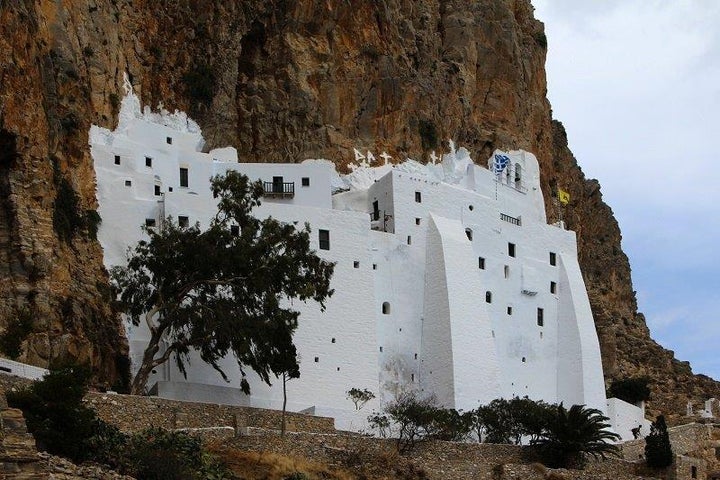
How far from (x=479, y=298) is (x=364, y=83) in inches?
448

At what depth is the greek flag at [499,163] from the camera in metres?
58.2

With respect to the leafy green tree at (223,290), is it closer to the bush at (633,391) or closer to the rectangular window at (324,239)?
the rectangular window at (324,239)

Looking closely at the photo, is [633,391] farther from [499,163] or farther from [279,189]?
[279,189]

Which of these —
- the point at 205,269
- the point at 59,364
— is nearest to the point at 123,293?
the point at 205,269

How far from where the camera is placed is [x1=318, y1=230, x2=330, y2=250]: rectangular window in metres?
49.8

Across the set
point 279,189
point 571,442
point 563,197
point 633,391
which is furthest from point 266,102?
point 571,442

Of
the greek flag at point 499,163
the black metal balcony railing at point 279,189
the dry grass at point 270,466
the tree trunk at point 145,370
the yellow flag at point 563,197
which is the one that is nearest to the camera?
the dry grass at point 270,466

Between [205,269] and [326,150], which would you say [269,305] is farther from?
[326,150]

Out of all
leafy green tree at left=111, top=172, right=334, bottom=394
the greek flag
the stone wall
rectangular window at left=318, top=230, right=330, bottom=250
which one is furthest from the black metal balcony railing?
the stone wall

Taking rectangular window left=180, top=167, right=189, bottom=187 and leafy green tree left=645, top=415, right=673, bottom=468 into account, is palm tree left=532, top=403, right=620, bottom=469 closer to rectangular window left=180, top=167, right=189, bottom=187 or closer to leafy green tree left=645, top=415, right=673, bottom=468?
leafy green tree left=645, top=415, right=673, bottom=468

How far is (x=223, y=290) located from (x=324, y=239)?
23.1ft

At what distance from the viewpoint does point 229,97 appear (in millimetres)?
56438

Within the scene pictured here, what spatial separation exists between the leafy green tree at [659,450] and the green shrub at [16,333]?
67.1 ft

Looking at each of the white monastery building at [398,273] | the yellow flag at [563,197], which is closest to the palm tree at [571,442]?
the white monastery building at [398,273]
